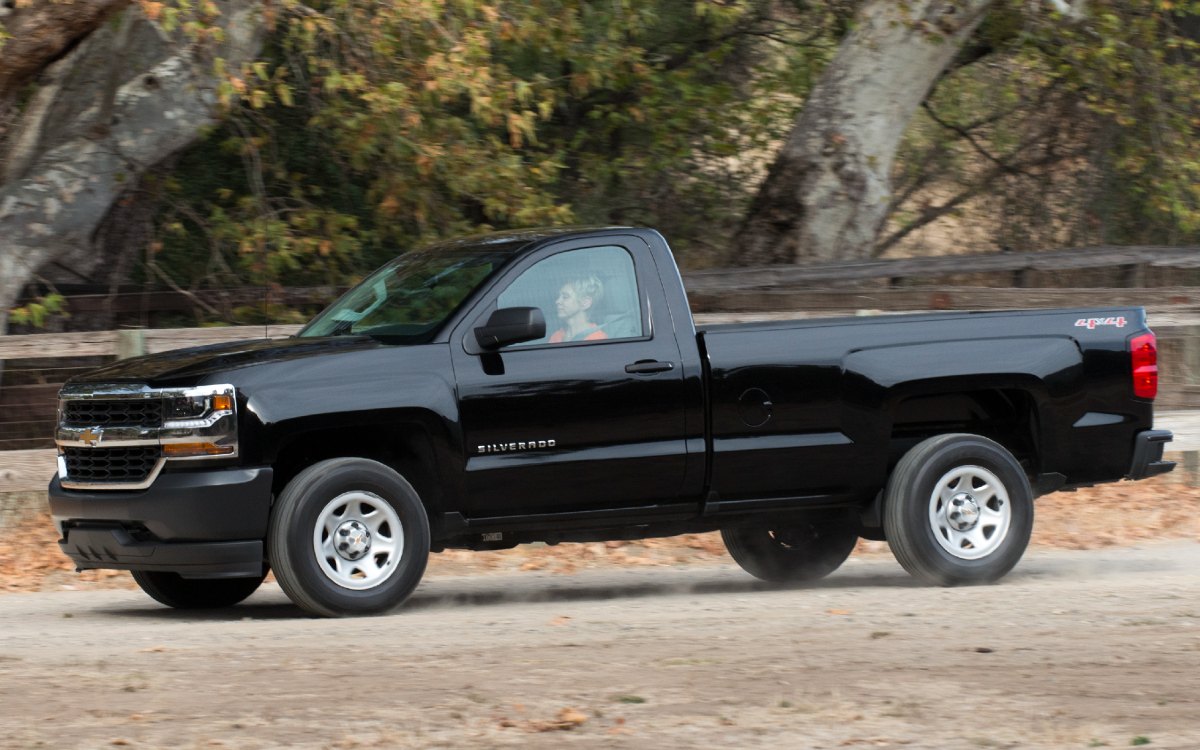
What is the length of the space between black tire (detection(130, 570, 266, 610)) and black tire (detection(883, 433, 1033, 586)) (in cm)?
336

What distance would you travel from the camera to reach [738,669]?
6.52 m

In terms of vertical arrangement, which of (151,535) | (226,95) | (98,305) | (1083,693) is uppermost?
(226,95)

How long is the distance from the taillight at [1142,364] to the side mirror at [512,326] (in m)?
3.28

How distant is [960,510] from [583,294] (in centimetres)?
230

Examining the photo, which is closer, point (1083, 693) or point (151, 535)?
point (1083, 693)

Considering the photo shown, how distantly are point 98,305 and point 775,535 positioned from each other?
265 inches

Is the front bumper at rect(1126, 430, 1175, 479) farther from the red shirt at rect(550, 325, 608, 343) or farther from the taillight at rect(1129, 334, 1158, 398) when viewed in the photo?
the red shirt at rect(550, 325, 608, 343)

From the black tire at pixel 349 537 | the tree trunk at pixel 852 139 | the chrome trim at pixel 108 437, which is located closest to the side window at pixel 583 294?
the black tire at pixel 349 537

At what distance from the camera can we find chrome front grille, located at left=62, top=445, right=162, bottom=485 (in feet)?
25.5

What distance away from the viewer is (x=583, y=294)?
8.48 metres

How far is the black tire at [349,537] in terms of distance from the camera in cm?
773

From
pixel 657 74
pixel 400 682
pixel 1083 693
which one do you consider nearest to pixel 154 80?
pixel 657 74

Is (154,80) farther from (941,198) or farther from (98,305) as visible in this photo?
(941,198)

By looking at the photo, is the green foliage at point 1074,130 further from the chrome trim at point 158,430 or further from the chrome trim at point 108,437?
the chrome trim at point 108,437
